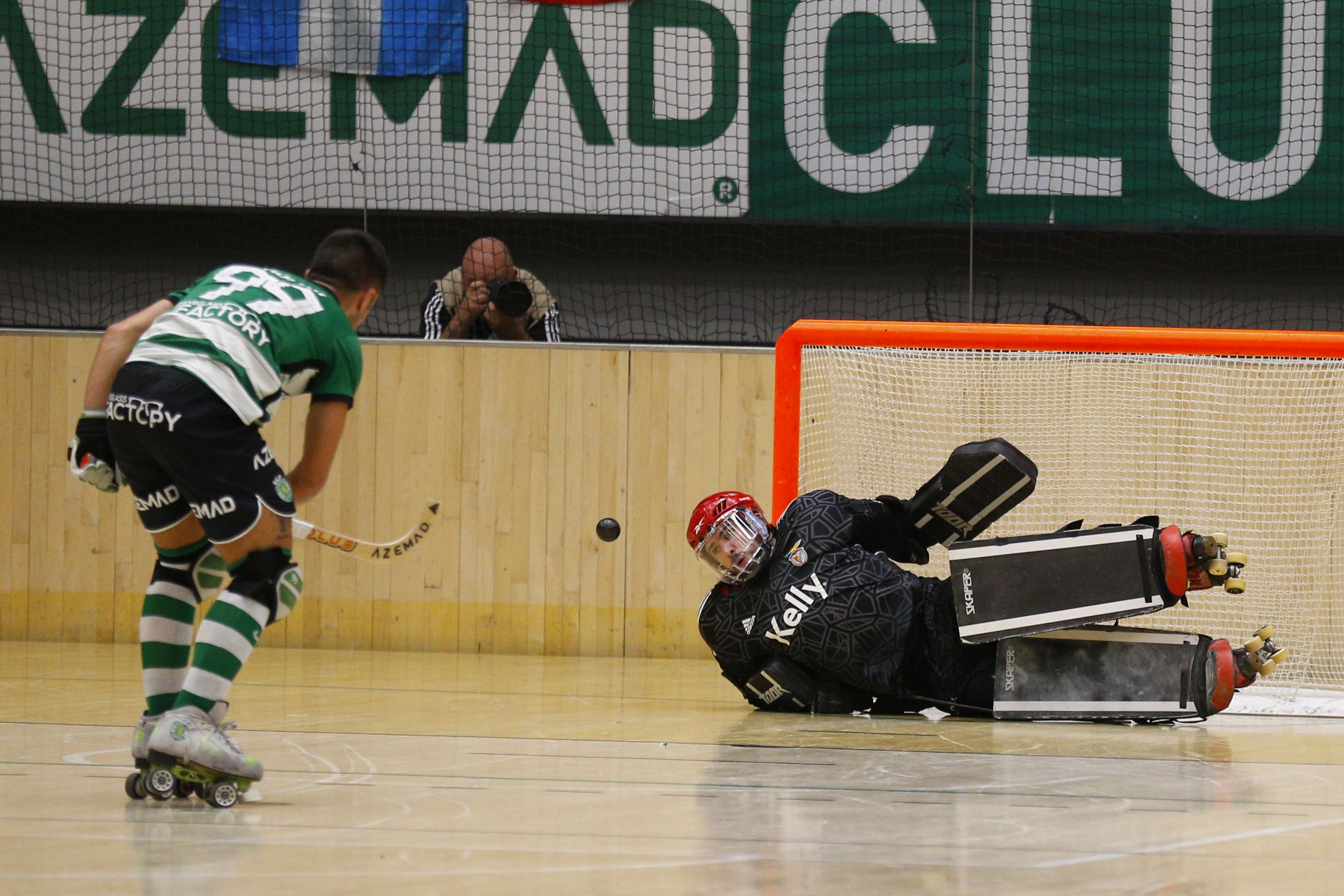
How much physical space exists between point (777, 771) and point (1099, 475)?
3.25 meters

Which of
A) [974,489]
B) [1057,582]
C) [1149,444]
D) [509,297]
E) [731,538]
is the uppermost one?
[509,297]

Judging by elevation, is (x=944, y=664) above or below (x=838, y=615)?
below

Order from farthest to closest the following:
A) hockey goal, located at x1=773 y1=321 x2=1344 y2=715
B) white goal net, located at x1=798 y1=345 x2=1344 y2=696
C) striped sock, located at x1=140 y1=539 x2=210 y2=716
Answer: white goal net, located at x1=798 y1=345 x2=1344 y2=696 < hockey goal, located at x1=773 y1=321 x2=1344 y2=715 < striped sock, located at x1=140 y1=539 x2=210 y2=716

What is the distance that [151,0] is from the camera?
8.30 m

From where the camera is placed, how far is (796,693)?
4996mm

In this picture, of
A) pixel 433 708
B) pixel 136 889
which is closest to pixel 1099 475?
pixel 433 708

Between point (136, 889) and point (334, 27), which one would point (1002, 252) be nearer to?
point (334, 27)

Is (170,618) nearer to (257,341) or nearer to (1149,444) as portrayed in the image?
(257,341)

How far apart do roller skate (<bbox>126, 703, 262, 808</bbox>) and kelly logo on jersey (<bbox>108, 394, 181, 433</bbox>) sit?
615 millimetres

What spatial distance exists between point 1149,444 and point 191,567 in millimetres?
4501

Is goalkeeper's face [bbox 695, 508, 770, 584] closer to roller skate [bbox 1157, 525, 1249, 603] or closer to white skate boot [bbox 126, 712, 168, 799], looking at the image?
roller skate [bbox 1157, 525, 1249, 603]

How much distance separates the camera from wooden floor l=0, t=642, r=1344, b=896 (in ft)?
8.06

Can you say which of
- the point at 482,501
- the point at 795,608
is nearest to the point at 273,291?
the point at 795,608

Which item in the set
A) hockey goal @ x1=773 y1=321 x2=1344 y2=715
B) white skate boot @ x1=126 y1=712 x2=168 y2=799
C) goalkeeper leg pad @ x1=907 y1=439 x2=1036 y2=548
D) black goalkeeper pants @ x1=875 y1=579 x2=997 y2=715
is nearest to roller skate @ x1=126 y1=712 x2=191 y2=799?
white skate boot @ x1=126 y1=712 x2=168 y2=799
